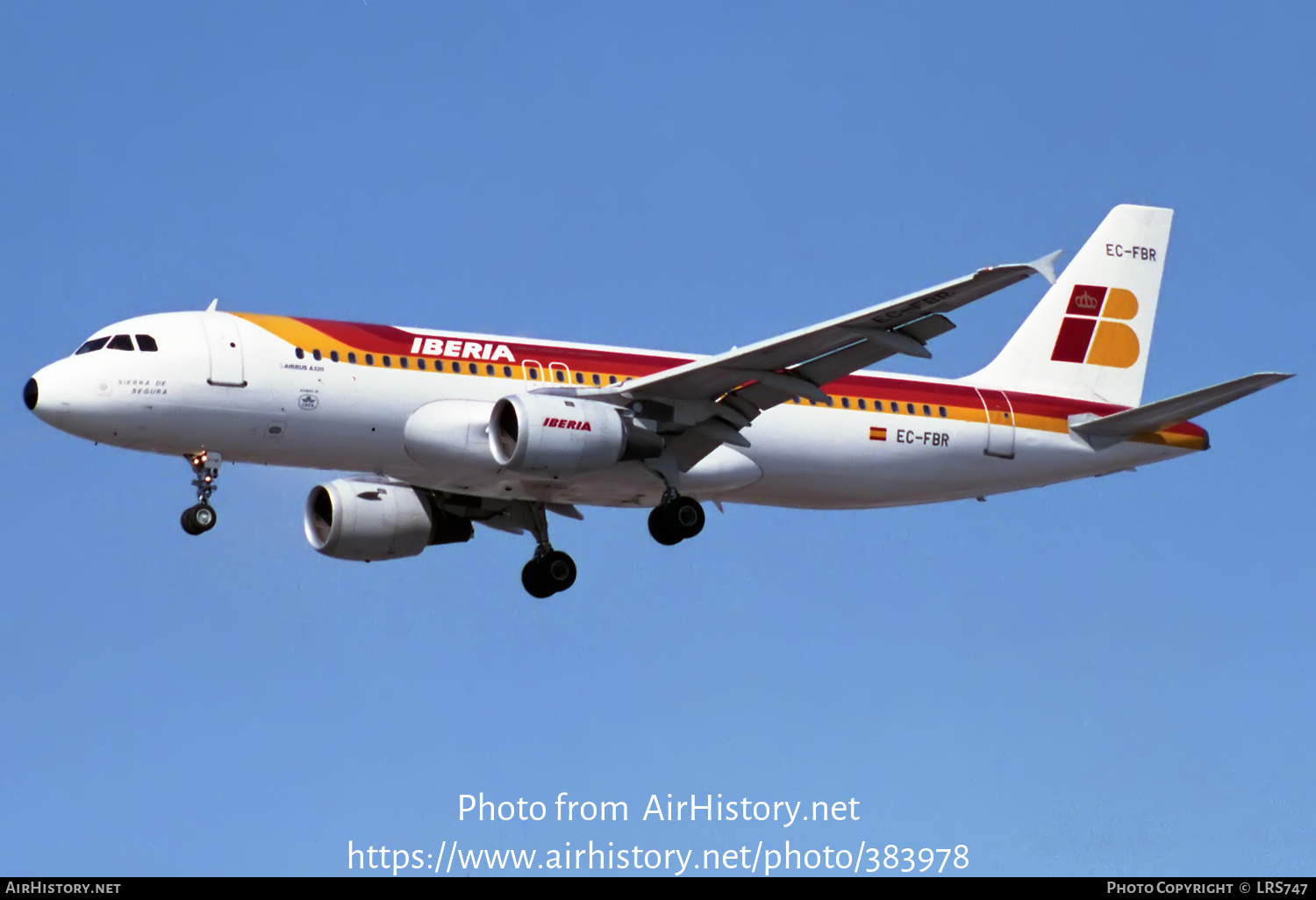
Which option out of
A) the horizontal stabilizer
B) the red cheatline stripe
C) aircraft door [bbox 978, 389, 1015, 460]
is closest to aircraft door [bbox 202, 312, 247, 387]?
the red cheatline stripe

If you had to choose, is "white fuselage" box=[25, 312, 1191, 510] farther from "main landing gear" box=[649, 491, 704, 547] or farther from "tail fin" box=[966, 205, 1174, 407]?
"tail fin" box=[966, 205, 1174, 407]

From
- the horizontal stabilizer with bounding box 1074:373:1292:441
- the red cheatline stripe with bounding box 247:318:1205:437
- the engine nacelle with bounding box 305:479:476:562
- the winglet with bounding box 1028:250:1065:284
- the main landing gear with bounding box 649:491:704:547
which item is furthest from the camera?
the engine nacelle with bounding box 305:479:476:562

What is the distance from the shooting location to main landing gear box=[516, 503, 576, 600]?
41750 millimetres

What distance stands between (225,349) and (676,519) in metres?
8.76

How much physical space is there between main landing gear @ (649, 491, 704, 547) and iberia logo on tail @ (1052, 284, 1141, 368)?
10.00 meters

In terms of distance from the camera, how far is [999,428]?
41875 millimetres

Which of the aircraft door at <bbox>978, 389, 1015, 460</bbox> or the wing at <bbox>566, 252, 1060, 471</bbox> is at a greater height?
the aircraft door at <bbox>978, 389, 1015, 460</bbox>

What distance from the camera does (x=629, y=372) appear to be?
3900 centimetres

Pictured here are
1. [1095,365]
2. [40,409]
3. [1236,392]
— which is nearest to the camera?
[40,409]

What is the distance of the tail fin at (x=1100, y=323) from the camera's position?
4400cm

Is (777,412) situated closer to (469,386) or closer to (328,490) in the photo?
(469,386)

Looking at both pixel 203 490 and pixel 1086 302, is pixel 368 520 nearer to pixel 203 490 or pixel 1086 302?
pixel 203 490
